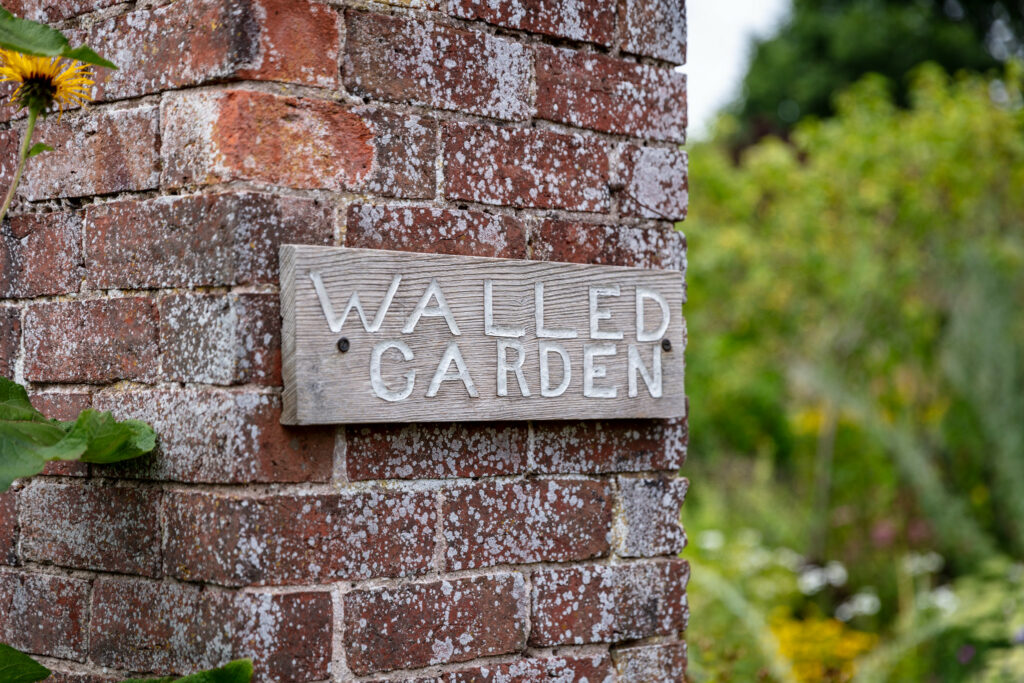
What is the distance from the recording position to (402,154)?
58.9 inches

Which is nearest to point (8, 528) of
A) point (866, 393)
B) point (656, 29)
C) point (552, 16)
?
point (552, 16)

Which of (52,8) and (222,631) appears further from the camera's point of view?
(52,8)

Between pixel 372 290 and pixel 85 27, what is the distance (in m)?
0.56

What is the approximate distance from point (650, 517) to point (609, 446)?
0.42 ft

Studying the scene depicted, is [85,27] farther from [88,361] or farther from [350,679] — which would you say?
[350,679]

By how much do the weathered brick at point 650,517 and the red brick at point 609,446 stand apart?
26 mm

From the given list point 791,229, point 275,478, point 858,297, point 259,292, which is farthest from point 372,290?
point 791,229

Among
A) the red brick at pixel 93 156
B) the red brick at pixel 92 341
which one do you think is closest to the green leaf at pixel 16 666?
the red brick at pixel 92 341

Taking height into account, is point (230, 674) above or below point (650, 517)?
below

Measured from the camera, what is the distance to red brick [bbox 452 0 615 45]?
61.7 inches

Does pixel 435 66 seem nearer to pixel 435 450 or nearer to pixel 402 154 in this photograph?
pixel 402 154

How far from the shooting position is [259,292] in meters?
1.38

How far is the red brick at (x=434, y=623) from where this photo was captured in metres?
1.42

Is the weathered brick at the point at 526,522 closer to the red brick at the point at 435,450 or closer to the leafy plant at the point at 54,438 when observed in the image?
the red brick at the point at 435,450
